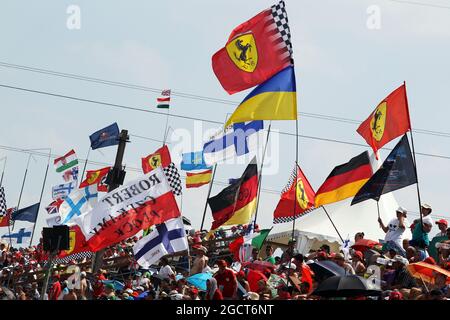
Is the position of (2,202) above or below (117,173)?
above

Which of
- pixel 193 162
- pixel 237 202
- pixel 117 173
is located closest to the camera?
pixel 237 202

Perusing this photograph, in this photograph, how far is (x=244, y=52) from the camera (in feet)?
61.8

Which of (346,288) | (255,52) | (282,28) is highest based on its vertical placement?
(282,28)

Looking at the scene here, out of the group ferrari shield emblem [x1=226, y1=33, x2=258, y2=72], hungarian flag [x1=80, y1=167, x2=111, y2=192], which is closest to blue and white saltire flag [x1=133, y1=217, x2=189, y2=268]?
ferrari shield emblem [x1=226, y1=33, x2=258, y2=72]

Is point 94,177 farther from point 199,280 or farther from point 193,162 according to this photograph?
point 199,280

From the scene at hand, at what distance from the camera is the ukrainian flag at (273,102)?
17453 mm

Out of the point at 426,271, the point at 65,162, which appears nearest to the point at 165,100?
the point at 65,162

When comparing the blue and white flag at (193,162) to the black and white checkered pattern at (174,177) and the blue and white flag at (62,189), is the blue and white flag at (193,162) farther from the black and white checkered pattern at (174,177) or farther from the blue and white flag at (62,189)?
the blue and white flag at (62,189)

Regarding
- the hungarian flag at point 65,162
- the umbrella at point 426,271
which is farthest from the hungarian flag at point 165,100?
the umbrella at point 426,271

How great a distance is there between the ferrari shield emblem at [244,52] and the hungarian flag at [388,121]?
3159 millimetres

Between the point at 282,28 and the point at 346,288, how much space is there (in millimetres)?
6534

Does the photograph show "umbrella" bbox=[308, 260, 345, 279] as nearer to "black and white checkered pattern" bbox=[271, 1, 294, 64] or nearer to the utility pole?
"black and white checkered pattern" bbox=[271, 1, 294, 64]

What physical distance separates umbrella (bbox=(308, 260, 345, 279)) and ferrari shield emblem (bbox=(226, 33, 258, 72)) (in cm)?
418

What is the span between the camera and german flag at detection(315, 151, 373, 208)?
68.9 ft
